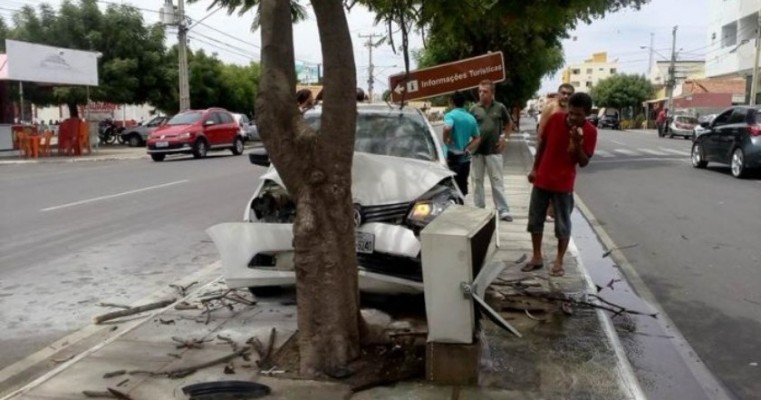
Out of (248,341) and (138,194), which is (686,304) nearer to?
(248,341)

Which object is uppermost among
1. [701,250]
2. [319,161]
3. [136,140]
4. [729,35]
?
[729,35]

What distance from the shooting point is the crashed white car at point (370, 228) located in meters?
5.05

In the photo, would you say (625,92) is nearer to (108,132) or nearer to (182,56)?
(108,132)

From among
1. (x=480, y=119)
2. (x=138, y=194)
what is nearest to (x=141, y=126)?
(x=138, y=194)

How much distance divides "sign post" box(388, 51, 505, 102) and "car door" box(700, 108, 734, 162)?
11.0 m

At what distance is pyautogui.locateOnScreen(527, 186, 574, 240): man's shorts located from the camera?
669 centimetres

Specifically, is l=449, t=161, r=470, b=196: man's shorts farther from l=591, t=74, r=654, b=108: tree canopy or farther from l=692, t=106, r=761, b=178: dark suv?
l=591, t=74, r=654, b=108: tree canopy

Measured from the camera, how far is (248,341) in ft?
16.0

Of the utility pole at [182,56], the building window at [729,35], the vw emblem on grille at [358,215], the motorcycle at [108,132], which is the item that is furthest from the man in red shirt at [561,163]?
the building window at [729,35]

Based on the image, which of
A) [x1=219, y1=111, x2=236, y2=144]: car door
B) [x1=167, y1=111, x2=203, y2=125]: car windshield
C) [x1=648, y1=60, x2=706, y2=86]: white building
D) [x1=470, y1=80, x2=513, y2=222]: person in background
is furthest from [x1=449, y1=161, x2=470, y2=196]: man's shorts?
[x1=648, y1=60, x2=706, y2=86]: white building

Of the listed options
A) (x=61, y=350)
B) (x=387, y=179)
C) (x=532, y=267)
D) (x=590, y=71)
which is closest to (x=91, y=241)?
(x=61, y=350)

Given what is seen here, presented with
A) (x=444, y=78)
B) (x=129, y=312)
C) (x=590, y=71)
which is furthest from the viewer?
(x=590, y=71)

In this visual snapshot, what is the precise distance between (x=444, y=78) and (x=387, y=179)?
221cm

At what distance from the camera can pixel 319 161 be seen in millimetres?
4180
